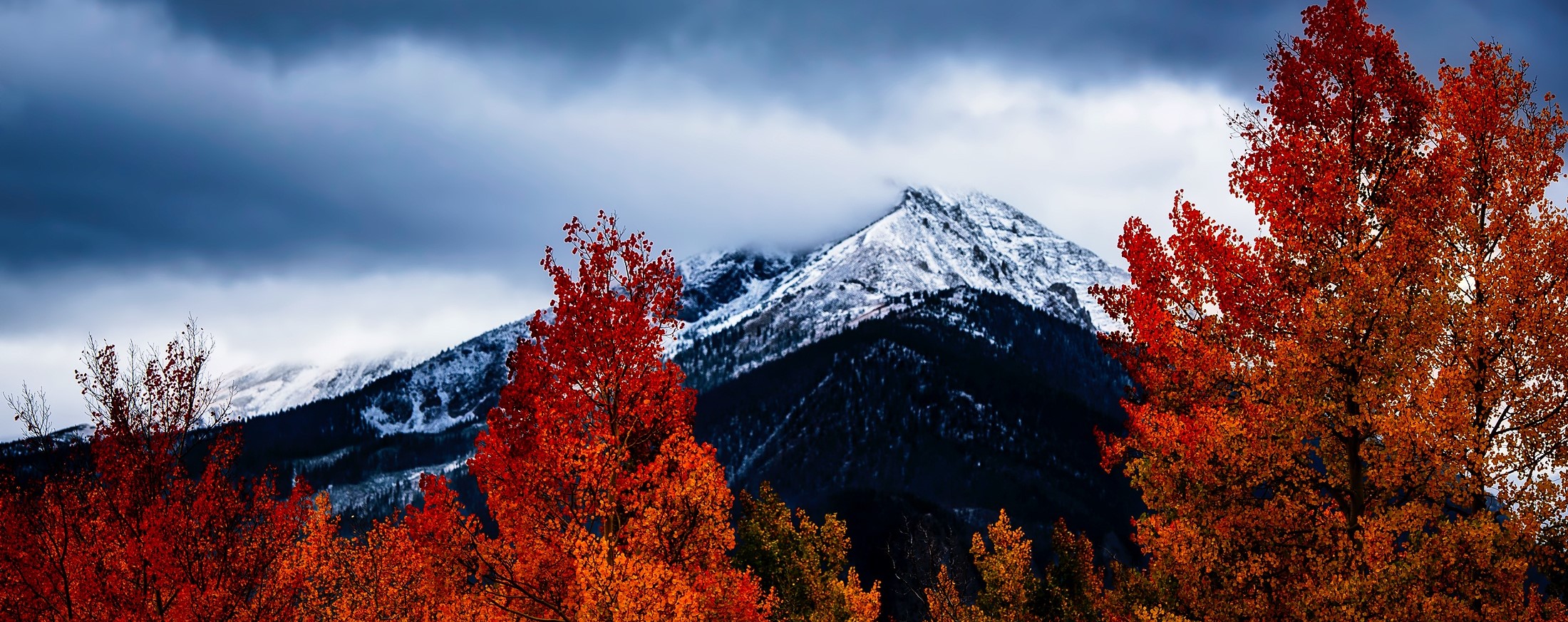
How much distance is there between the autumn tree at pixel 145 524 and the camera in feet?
66.6

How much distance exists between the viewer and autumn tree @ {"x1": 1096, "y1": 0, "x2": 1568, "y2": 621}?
11812mm

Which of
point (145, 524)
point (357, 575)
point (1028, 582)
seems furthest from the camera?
point (357, 575)

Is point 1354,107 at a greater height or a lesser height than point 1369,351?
greater

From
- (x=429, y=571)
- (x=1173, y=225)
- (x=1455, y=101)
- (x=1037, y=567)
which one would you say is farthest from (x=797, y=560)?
(x=1037, y=567)

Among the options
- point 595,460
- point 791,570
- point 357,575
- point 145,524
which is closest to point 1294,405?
point 595,460

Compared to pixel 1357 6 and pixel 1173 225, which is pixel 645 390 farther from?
pixel 1357 6

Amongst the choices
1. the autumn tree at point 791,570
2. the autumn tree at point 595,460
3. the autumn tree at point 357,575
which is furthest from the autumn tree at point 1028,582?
the autumn tree at point 595,460

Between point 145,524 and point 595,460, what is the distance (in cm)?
1222

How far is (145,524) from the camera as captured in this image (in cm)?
2025

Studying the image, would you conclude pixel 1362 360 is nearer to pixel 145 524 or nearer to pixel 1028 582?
pixel 145 524

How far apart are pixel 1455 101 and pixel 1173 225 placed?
419 cm

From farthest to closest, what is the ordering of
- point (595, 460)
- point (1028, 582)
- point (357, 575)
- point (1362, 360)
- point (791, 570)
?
1. point (357, 575)
2. point (1028, 582)
3. point (791, 570)
4. point (595, 460)
5. point (1362, 360)

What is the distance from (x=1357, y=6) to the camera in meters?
14.5

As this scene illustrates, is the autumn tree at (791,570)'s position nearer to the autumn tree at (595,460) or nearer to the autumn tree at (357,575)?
the autumn tree at (357,575)
